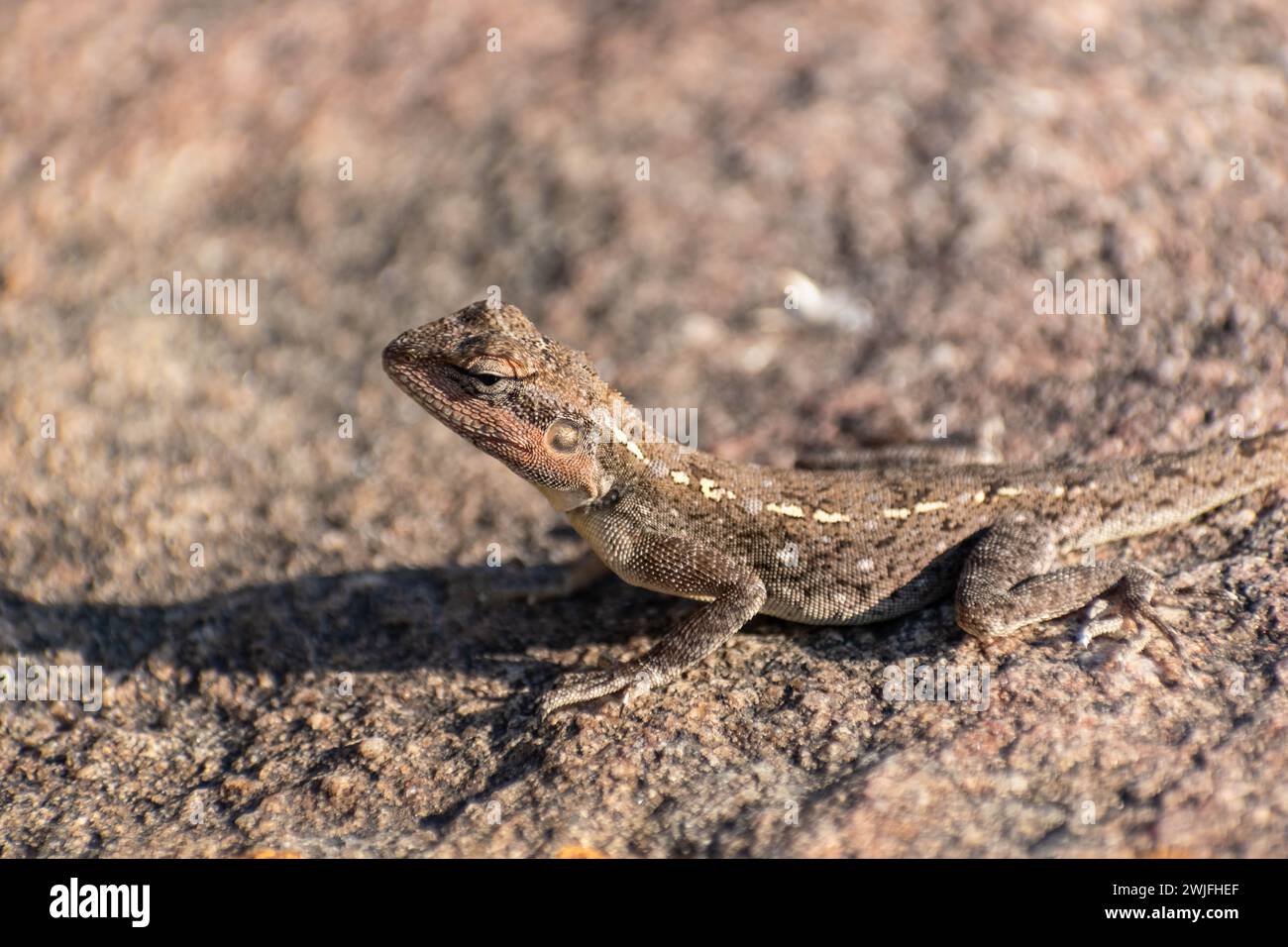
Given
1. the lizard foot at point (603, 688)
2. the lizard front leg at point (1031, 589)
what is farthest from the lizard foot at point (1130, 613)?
the lizard foot at point (603, 688)

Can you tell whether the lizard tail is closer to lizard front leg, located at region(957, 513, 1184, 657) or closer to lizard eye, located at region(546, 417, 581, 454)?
lizard front leg, located at region(957, 513, 1184, 657)

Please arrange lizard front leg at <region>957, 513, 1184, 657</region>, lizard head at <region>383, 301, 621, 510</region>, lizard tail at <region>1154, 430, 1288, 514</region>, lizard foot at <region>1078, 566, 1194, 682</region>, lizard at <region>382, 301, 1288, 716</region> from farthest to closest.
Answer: lizard tail at <region>1154, 430, 1288, 514</region> < lizard head at <region>383, 301, 621, 510</region> < lizard at <region>382, 301, 1288, 716</region> < lizard front leg at <region>957, 513, 1184, 657</region> < lizard foot at <region>1078, 566, 1194, 682</region>

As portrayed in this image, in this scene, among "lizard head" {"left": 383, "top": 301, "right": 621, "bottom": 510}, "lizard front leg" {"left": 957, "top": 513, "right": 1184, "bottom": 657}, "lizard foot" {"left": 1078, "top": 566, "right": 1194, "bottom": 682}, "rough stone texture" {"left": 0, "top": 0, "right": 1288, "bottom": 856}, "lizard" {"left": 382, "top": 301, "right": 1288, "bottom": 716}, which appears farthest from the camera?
"lizard head" {"left": 383, "top": 301, "right": 621, "bottom": 510}

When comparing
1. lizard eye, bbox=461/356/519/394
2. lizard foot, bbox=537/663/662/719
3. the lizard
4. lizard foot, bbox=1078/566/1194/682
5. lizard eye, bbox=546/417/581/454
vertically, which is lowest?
lizard foot, bbox=537/663/662/719

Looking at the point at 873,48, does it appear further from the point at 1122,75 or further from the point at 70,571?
the point at 70,571

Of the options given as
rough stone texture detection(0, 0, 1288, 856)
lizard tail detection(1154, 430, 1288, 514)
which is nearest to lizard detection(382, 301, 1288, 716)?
lizard tail detection(1154, 430, 1288, 514)

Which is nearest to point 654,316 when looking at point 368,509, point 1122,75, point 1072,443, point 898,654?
point 368,509

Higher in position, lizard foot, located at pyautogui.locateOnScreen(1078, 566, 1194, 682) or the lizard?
the lizard
